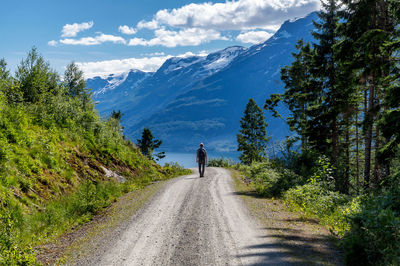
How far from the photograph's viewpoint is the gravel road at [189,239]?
20.2 feet

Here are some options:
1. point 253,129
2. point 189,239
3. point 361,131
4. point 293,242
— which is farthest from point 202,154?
point 253,129

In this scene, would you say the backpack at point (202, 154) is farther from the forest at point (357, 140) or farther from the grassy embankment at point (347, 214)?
the grassy embankment at point (347, 214)

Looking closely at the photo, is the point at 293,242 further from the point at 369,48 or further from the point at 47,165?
the point at 369,48

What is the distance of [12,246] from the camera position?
618 cm

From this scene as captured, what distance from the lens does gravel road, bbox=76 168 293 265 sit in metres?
6.15

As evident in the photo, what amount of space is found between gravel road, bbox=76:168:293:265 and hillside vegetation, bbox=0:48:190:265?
203 centimetres

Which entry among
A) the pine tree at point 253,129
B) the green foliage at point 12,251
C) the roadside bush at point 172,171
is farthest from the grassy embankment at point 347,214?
the pine tree at point 253,129

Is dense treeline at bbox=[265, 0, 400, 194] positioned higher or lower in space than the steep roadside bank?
higher

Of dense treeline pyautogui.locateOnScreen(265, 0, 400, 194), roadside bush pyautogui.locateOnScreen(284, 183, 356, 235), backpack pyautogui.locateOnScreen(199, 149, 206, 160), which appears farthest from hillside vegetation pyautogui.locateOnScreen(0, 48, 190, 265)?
dense treeline pyautogui.locateOnScreen(265, 0, 400, 194)

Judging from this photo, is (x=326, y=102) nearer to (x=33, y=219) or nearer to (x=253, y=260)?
(x=253, y=260)

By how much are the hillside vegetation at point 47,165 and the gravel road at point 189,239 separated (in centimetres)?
203

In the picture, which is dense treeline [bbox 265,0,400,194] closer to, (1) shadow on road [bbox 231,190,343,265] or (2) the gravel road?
(1) shadow on road [bbox 231,190,343,265]

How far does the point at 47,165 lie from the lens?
1128cm

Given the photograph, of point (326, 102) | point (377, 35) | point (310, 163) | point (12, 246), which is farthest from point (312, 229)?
point (326, 102)
